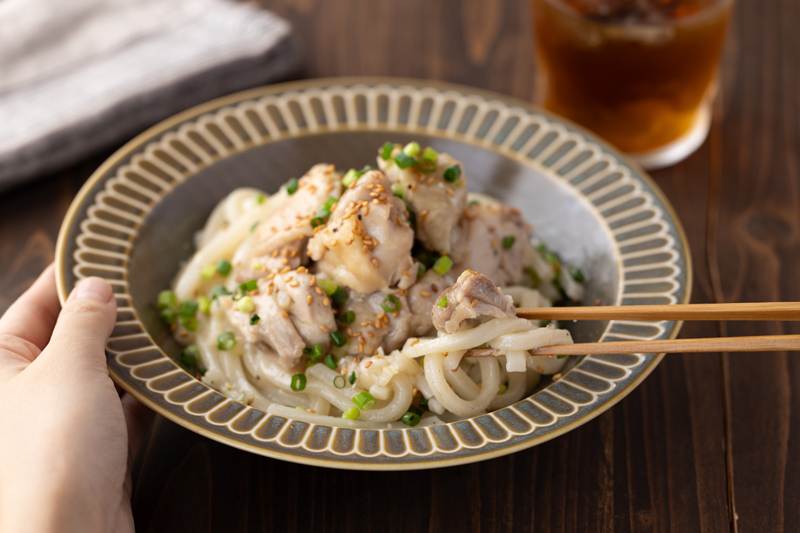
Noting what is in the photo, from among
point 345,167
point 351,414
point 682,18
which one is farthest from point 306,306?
point 682,18

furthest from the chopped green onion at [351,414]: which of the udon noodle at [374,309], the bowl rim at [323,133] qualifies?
the bowl rim at [323,133]

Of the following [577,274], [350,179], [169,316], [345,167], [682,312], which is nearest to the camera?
[682,312]

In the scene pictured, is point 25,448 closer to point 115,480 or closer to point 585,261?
point 115,480

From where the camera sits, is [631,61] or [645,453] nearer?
[645,453]

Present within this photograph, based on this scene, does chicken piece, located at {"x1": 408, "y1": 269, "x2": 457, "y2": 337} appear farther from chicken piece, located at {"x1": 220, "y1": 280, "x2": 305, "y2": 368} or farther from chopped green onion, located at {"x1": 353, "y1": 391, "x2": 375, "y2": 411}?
chicken piece, located at {"x1": 220, "y1": 280, "x2": 305, "y2": 368}

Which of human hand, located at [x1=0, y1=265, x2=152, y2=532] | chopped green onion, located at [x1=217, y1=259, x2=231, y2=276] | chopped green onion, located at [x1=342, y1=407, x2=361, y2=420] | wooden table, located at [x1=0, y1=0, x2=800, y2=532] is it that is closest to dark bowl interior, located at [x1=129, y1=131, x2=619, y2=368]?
chopped green onion, located at [x1=217, y1=259, x2=231, y2=276]

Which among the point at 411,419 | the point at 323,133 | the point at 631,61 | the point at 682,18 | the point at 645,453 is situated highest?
the point at 682,18

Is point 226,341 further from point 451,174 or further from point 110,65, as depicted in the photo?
point 110,65
